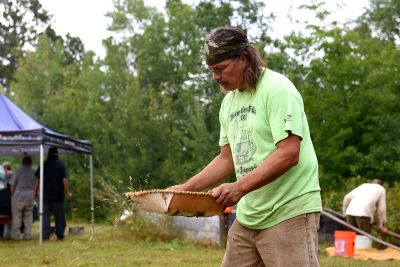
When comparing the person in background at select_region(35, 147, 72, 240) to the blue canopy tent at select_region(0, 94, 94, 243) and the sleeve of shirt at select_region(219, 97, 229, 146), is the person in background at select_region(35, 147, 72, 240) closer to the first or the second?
the blue canopy tent at select_region(0, 94, 94, 243)

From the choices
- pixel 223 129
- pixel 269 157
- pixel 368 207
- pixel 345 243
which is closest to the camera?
pixel 269 157

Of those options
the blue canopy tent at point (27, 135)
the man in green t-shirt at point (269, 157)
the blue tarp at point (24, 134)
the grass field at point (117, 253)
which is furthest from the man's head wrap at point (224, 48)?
the blue tarp at point (24, 134)

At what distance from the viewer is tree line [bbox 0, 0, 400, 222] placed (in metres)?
20.7

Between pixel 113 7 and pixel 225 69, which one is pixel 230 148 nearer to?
pixel 225 69

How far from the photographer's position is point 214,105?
73.7 feet

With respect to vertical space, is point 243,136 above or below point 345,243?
above

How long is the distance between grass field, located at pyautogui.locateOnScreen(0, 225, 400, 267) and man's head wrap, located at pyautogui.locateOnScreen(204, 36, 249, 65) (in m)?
6.37

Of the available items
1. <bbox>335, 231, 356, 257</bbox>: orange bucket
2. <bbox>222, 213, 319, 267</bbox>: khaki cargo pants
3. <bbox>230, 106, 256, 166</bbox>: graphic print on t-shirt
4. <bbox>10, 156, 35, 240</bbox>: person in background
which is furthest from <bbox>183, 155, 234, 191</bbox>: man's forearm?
<bbox>10, 156, 35, 240</bbox>: person in background

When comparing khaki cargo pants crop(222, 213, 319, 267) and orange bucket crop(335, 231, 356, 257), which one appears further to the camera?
orange bucket crop(335, 231, 356, 257)

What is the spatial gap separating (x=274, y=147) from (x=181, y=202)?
0.45 m

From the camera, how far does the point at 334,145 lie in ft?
69.5

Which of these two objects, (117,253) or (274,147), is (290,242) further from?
(117,253)

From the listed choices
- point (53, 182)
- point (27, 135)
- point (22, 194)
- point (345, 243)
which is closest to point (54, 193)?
point (53, 182)

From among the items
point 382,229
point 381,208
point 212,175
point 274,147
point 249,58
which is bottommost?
point 382,229
